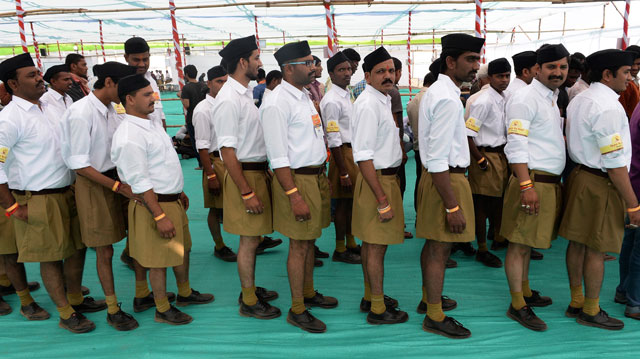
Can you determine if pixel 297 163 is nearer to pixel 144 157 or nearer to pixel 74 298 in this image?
pixel 144 157

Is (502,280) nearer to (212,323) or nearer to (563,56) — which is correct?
(563,56)

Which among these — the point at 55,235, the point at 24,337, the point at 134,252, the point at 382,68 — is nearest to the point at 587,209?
the point at 382,68

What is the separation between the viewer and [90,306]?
2951mm

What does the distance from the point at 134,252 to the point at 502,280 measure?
8.43 ft

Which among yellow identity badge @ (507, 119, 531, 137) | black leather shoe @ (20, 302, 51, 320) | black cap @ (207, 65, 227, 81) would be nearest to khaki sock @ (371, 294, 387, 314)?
yellow identity badge @ (507, 119, 531, 137)

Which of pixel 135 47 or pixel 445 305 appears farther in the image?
pixel 135 47

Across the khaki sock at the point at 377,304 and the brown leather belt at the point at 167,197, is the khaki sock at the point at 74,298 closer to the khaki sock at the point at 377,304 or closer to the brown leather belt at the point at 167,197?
the brown leather belt at the point at 167,197

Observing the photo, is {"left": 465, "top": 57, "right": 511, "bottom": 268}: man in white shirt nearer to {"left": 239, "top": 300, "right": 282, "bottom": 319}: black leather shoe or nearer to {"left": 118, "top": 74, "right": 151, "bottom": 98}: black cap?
{"left": 239, "top": 300, "right": 282, "bottom": 319}: black leather shoe

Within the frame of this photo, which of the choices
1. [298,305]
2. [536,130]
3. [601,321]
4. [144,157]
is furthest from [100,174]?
[601,321]

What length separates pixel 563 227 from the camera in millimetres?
2607

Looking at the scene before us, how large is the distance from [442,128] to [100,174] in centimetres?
196

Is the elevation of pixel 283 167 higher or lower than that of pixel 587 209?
higher

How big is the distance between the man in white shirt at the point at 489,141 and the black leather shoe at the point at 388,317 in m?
1.19

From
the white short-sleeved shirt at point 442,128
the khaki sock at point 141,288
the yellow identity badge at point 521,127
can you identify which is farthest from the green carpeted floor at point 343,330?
the yellow identity badge at point 521,127
